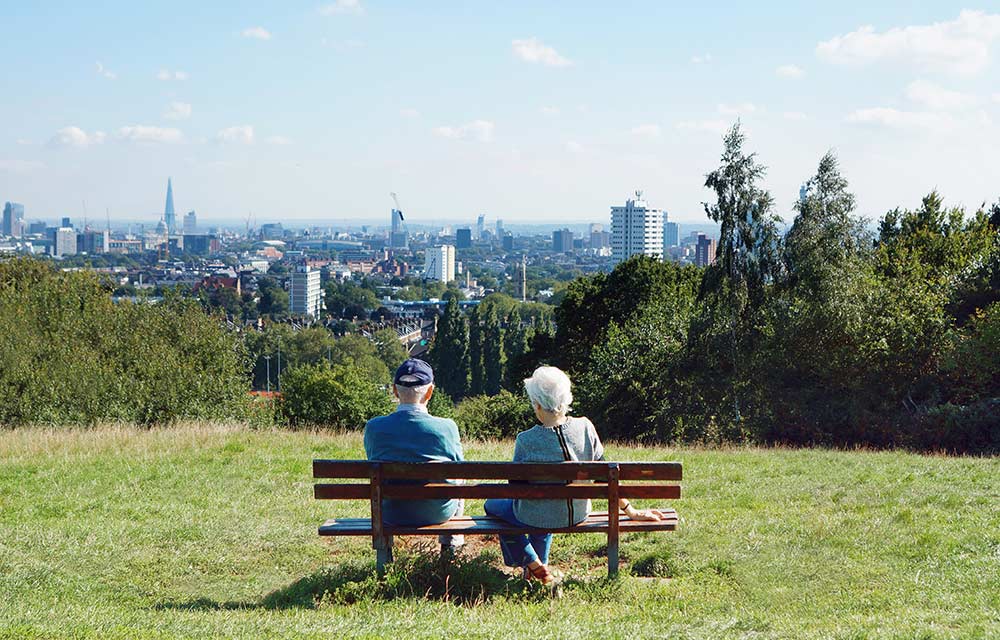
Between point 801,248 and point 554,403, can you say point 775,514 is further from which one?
point 801,248

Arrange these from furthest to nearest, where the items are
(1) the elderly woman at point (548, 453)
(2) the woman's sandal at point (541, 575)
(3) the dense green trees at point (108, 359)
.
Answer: (3) the dense green trees at point (108, 359)
(1) the elderly woman at point (548, 453)
(2) the woman's sandal at point (541, 575)

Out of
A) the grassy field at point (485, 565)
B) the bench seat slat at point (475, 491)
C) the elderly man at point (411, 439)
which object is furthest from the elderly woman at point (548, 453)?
the elderly man at point (411, 439)

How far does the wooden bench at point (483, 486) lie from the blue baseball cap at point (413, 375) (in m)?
0.55

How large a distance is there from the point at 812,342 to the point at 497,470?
22.5 m

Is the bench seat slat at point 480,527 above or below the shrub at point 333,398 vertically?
above

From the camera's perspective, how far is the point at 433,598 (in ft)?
20.1

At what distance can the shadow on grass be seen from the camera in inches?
241

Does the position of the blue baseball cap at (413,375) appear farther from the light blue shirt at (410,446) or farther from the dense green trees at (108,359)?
the dense green trees at (108,359)

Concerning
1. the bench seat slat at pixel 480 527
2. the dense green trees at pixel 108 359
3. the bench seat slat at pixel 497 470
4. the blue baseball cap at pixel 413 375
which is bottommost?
the dense green trees at pixel 108 359

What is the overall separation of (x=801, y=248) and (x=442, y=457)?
23.1m

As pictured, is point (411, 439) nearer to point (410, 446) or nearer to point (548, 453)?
point (410, 446)

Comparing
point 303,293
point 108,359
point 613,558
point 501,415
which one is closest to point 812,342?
point 501,415

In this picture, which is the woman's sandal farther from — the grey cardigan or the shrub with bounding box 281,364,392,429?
the shrub with bounding box 281,364,392,429

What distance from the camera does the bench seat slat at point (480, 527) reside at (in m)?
6.41
